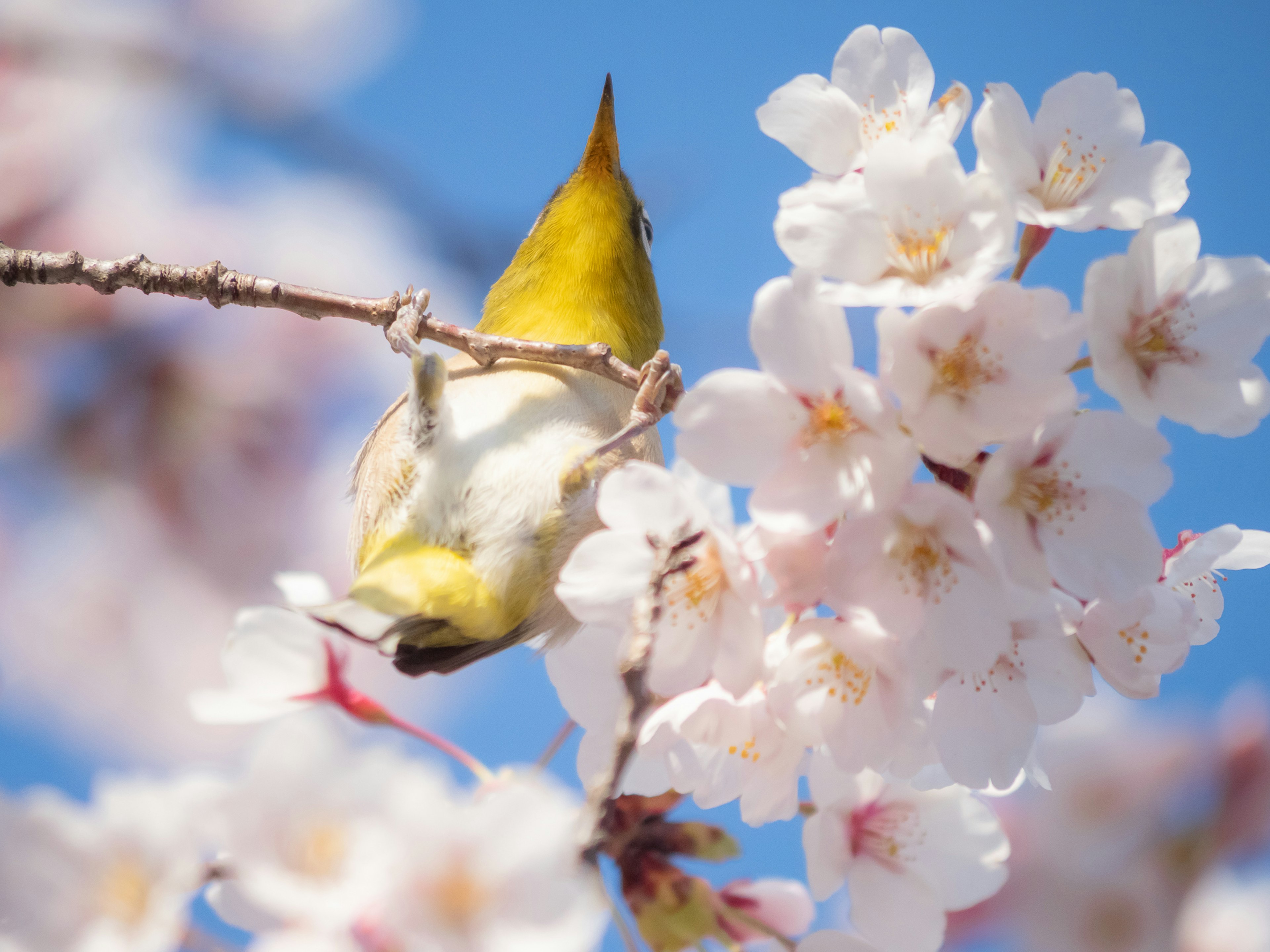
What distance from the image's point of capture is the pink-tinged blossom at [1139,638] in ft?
2.79

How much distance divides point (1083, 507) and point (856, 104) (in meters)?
0.48

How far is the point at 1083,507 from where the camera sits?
2.51ft

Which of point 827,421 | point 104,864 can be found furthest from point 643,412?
point 104,864

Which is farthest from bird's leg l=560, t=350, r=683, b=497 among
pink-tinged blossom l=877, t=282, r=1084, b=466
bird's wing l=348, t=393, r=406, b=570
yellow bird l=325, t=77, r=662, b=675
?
pink-tinged blossom l=877, t=282, r=1084, b=466

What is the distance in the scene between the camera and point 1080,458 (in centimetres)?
76

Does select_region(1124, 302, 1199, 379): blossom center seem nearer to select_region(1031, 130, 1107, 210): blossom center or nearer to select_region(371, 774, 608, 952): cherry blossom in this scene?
select_region(1031, 130, 1107, 210): blossom center

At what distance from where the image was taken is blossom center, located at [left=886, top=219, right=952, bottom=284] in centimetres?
81

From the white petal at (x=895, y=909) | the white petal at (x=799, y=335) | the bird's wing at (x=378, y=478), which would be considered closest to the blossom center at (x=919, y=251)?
the white petal at (x=799, y=335)

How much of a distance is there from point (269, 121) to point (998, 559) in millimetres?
1664

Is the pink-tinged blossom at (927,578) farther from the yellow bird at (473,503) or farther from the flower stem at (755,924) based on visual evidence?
the yellow bird at (473,503)

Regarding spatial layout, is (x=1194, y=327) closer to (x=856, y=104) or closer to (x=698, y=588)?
(x=856, y=104)

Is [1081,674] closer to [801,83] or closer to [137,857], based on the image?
[801,83]

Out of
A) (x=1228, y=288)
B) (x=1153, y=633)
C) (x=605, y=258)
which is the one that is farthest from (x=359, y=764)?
(x=605, y=258)

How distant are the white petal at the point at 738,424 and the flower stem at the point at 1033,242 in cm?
28
